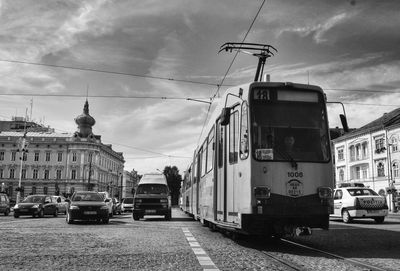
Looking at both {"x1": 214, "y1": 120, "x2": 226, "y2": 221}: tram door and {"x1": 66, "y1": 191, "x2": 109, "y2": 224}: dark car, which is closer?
{"x1": 214, "y1": 120, "x2": 226, "y2": 221}: tram door

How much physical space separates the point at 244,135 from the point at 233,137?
32.2 inches

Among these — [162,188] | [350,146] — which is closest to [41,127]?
[350,146]

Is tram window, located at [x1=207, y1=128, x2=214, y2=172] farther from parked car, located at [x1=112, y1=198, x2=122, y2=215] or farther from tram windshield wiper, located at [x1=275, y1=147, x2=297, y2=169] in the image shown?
parked car, located at [x1=112, y1=198, x2=122, y2=215]

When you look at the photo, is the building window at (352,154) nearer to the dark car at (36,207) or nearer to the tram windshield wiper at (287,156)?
the dark car at (36,207)

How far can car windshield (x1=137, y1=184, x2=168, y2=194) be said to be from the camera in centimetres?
2583

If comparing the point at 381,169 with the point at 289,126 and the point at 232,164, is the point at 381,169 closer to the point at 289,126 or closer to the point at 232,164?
the point at 232,164

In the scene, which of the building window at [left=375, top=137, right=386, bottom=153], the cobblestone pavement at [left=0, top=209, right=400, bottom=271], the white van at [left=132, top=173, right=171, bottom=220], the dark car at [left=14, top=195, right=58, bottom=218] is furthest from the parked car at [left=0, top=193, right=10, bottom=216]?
the building window at [left=375, top=137, right=386, bottom=153]

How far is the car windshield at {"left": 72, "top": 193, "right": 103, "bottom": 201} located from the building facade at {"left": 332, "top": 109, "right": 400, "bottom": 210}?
123 ft

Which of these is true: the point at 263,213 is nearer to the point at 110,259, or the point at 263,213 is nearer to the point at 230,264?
the point at 230,264

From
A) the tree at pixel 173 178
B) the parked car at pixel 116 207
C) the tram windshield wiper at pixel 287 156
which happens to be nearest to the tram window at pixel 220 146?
the tram windshield wiper at pixel 287 156

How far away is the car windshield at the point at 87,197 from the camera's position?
21.4 meters

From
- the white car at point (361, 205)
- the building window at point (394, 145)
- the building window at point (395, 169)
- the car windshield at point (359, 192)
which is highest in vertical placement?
the building window at point (394, 145)

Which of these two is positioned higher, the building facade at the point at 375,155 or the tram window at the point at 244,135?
Result: the building facade at the point at 375,155

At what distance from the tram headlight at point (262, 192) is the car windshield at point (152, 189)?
16834mm
